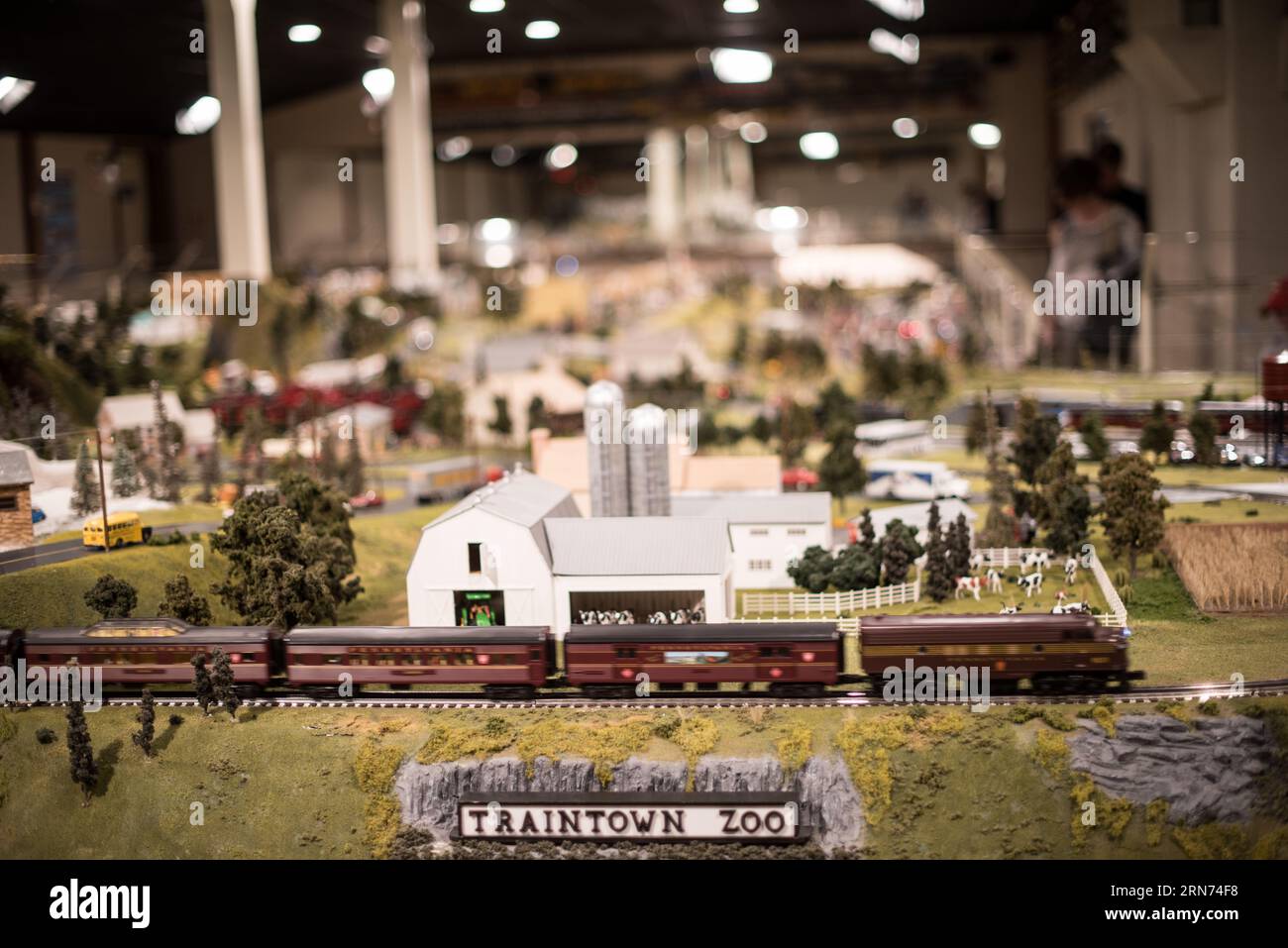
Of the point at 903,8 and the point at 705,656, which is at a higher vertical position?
the point at 903,8

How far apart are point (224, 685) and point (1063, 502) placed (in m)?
7.64

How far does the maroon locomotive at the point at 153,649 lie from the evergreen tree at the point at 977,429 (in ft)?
27.2

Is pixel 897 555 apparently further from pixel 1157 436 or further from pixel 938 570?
pixel 1157 436

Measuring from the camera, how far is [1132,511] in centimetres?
1231

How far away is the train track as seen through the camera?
10391 mm

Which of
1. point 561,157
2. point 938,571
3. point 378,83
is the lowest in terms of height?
point 938,571

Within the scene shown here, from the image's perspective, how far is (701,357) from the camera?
981 inches

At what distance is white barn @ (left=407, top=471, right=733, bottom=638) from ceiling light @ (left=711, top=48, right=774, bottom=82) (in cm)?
1484

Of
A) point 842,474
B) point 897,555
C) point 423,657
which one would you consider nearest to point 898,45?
point 842,474

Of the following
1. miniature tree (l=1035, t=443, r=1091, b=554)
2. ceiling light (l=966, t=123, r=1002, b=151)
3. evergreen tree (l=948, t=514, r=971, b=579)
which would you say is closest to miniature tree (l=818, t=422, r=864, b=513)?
miniature tree (l=1035, t=443, r=1091, b=554)

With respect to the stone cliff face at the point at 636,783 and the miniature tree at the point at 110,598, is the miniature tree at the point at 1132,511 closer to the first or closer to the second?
the stone cliff face at the point at 636,783

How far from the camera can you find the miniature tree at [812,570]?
12.5 metres
